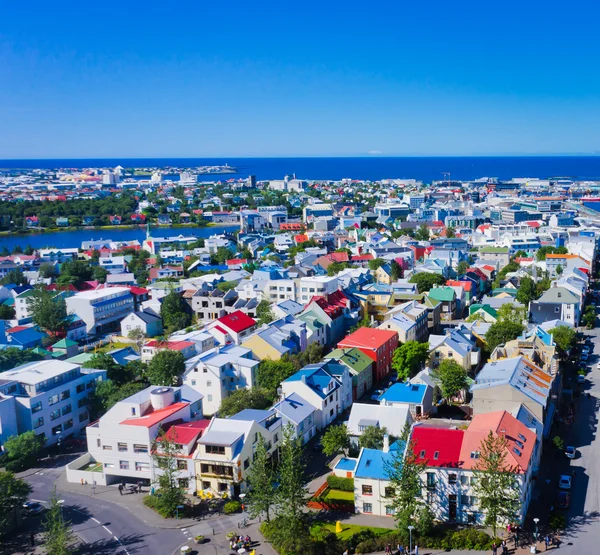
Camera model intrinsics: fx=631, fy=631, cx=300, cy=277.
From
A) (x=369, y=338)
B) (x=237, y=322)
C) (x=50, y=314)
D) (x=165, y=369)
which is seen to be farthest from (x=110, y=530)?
(x=50, y=314)

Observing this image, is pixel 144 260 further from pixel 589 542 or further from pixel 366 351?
pixel 589 542

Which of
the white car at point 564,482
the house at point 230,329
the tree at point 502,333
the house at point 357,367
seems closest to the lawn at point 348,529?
the white car at point 564,482

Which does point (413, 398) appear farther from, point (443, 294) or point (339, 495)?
point (443, 294)

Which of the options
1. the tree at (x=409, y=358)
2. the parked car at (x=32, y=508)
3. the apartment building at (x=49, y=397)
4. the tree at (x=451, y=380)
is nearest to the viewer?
the parked car at (x=32, y=508)

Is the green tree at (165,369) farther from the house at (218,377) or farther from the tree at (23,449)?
the tree at (23,449)

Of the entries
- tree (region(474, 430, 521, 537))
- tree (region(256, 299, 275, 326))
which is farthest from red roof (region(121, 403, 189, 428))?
tree (region(256, 299, 275, 326))
